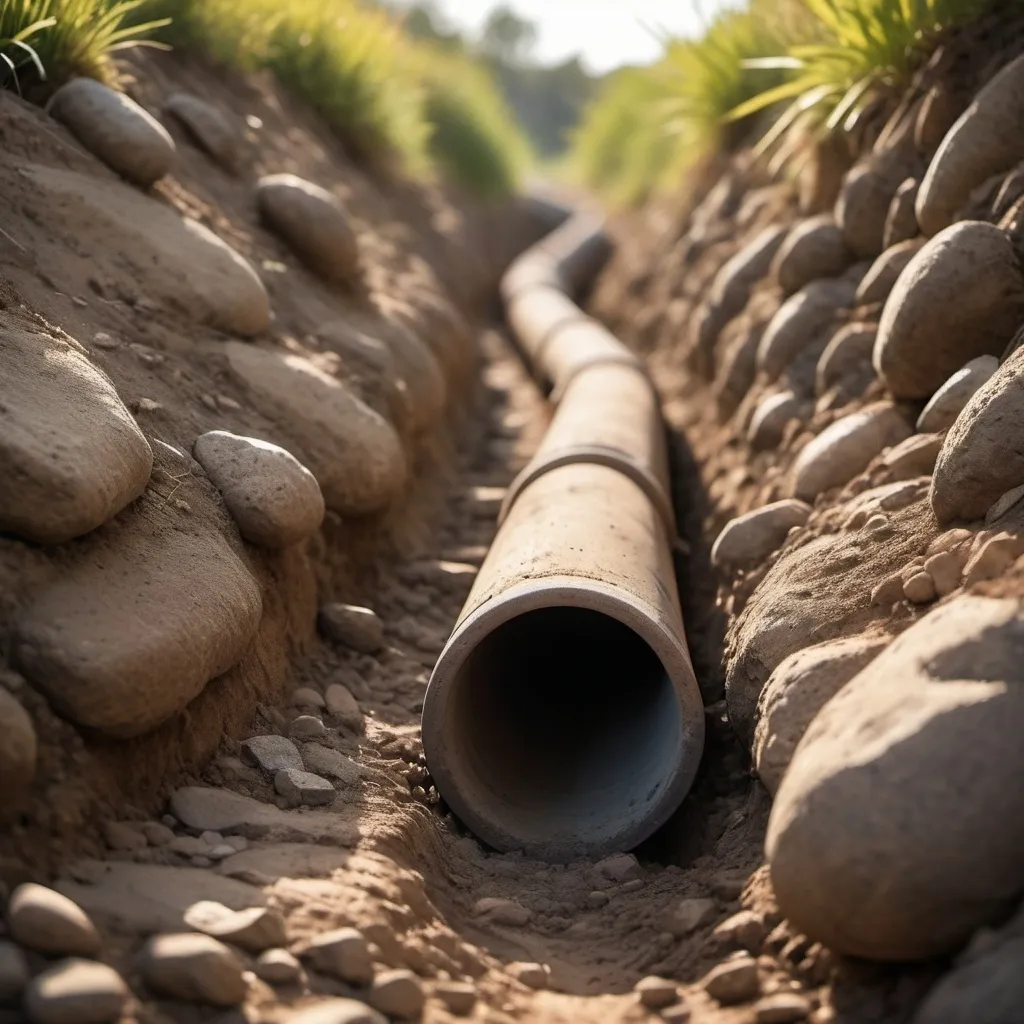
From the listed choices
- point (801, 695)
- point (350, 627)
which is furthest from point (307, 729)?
point (801, 695)

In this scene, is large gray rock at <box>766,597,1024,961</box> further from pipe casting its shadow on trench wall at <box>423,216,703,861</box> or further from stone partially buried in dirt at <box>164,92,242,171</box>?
stone partially buried in dirt at <box>164,92,242,171</box>

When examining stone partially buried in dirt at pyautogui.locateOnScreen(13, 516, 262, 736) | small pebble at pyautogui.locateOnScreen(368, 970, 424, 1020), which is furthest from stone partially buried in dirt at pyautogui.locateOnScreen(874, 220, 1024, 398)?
small pebble at pyautogui.locateOnScreen(368, 970, 424, 1020)

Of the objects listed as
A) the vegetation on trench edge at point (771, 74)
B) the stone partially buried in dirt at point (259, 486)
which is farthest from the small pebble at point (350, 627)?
the vegetation on trench edge at point (771, 74)

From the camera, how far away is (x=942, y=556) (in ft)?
8.79

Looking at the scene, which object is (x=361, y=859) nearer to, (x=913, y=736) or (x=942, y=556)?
(x=913, y=736)

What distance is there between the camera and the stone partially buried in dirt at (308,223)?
16.0ft

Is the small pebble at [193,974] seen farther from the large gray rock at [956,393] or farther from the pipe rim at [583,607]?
the large gray rock at [956,393]

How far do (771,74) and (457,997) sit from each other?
538 centimetres

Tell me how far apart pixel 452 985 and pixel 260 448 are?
1670mm

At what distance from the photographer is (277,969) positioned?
2.13 meters

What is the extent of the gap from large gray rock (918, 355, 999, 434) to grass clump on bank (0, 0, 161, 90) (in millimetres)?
2915

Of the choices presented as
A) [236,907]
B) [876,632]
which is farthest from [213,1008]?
[876,632]

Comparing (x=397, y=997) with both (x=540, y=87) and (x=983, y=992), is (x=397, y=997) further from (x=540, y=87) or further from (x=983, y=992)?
(x=540, y=87)

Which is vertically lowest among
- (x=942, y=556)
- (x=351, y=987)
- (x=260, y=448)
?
(x=351, y=987)
